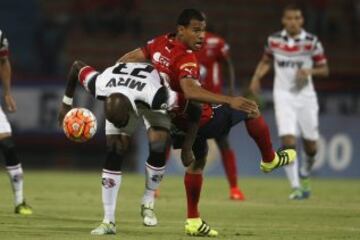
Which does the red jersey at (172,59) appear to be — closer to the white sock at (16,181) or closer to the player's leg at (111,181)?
the player's leg at (111,181)

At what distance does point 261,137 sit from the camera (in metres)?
9.80

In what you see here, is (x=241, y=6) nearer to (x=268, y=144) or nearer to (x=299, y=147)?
(x=299, y=147)

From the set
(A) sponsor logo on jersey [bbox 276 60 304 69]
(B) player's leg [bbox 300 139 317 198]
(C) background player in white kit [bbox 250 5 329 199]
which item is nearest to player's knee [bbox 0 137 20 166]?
(C) background player in white kit [bbox 250 5 329 199]

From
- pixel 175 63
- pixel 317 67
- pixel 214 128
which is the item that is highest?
pixel 175 63

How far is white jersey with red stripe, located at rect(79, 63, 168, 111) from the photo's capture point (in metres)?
8.47

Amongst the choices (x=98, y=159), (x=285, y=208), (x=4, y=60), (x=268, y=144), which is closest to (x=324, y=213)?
(x=285, y=208)

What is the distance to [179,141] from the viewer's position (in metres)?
9.17

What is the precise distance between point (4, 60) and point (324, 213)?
145 inches

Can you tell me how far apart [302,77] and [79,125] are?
6027 millimetres

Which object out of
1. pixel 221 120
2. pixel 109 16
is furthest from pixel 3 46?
pixel 109 16

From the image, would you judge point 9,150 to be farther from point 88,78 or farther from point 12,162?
point 88,78

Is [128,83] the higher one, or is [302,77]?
[128,83]

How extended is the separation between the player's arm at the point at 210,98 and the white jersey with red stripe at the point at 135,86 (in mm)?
217

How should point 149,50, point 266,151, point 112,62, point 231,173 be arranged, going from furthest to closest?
point 112,62
point 231,173
point 266,151
point 149,50
